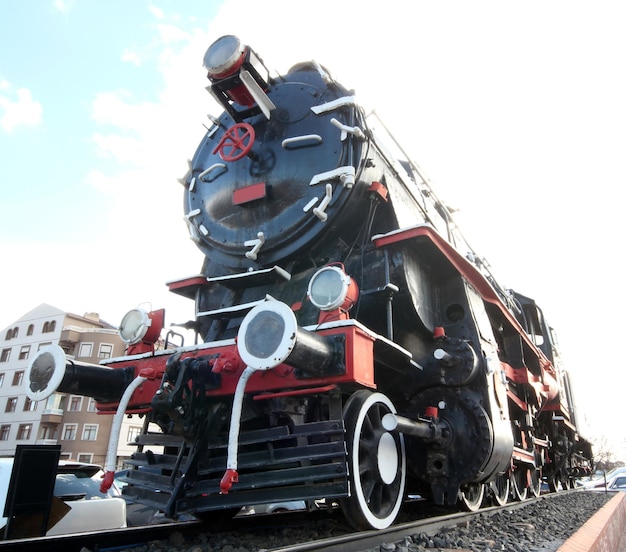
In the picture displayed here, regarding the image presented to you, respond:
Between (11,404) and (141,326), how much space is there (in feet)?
92.6

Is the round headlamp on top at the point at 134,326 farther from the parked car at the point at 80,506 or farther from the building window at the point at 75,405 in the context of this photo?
the building window at the point at 75,405

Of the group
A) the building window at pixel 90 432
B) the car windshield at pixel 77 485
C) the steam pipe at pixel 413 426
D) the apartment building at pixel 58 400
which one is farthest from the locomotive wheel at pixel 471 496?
the building window at pixel 90 432

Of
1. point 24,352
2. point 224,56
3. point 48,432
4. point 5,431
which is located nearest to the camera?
point 224,56

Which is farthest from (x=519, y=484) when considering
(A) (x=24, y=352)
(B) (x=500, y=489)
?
(A) (x=24, y=352)

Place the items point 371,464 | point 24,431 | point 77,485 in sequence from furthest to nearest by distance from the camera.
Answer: point 24,431 → point 77,485 → point 371,464

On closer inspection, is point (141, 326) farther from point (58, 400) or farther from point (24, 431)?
point (24, 431)

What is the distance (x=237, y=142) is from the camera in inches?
165

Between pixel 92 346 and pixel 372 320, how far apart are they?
2637cm

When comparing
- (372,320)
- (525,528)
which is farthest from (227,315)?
(525,528)

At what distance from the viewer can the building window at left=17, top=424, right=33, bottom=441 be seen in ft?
85.0

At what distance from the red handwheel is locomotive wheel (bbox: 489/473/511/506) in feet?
11.7

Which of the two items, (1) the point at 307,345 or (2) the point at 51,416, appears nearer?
(1) the point at 307,345

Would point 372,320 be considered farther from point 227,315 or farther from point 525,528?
point 525,528

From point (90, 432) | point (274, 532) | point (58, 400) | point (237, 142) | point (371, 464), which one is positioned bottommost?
point (274, 532)
